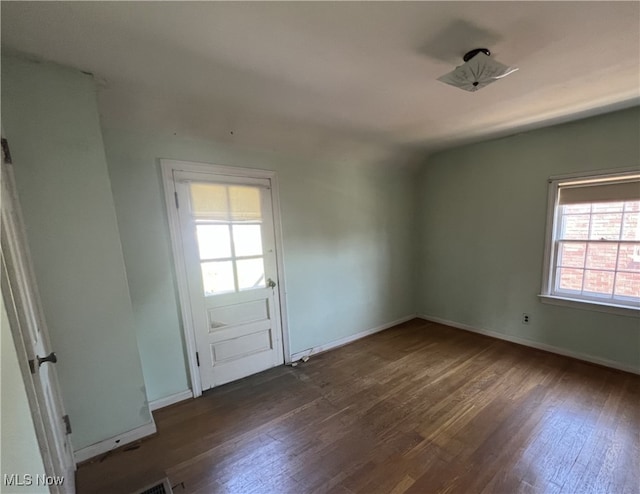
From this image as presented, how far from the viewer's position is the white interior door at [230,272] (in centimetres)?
231

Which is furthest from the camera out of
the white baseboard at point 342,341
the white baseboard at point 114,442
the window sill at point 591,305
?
the white baseboard at point 342,341

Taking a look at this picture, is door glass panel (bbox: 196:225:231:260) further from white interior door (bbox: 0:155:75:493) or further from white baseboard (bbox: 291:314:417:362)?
white baseboard (bbox: 291:314:417:362)

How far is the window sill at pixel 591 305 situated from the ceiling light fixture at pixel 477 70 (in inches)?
98.1

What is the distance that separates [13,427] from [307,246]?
245cm

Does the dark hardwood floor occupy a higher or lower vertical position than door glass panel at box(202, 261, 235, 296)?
lower

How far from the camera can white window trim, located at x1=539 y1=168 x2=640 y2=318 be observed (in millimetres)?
2475

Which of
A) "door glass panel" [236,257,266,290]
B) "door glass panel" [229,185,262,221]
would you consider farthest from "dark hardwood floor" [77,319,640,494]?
"door glass panel" [229,185,262,221]

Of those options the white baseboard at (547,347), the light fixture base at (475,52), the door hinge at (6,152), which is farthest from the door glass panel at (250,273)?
the white baseboard at (547,347)

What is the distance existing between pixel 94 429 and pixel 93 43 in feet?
7.38

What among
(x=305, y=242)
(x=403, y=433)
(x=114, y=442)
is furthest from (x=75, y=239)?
(x=403, y=433)

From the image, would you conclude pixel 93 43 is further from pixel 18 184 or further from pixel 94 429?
pixel 94 429

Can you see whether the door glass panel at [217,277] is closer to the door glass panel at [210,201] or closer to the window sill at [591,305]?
the door glass panel at [210,201]

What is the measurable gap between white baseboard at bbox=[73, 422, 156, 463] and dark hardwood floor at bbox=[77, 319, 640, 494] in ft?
0.17

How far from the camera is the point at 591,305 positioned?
104 inches
